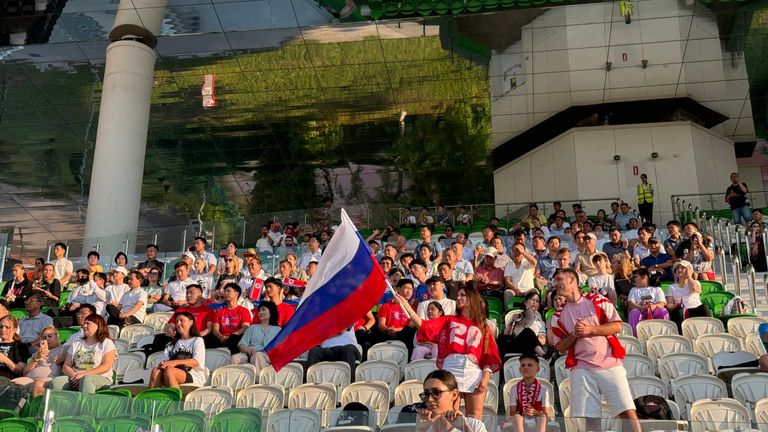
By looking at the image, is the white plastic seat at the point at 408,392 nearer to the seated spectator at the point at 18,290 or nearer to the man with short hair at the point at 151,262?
the seated spectator at the point at 18,290

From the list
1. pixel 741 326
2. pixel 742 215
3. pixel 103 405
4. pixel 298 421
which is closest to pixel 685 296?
pixel 741 326

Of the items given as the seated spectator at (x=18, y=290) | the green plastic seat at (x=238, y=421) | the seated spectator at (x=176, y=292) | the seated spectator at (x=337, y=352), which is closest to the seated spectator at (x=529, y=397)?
the green plastic seat at (x=238, y=421)

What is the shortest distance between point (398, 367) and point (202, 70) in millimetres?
16636

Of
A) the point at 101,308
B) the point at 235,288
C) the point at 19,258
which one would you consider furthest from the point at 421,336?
the point at 19,258

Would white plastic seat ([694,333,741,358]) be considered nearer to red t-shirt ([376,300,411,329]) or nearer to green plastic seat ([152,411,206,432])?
red t-shirt ([376,300,411,329])

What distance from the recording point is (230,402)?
8109 millimetres

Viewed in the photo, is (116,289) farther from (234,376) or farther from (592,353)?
(592,353)

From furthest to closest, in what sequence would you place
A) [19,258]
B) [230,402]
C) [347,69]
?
[347,69] < [19,258] < [230,402]

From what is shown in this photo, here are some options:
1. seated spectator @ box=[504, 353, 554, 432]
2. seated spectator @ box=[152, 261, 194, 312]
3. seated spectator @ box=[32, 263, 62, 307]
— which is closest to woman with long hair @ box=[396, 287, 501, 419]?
seated spectator @ box=[504, 353, 554, 432]

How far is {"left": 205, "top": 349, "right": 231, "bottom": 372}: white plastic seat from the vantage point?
401 inches

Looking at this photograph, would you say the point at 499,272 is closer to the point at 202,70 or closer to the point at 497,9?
the point at 497,9

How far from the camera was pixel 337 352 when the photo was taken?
9.60m

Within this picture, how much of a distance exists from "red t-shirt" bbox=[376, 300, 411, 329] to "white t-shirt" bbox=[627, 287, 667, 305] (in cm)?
295

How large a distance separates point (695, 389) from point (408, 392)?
274 cm
